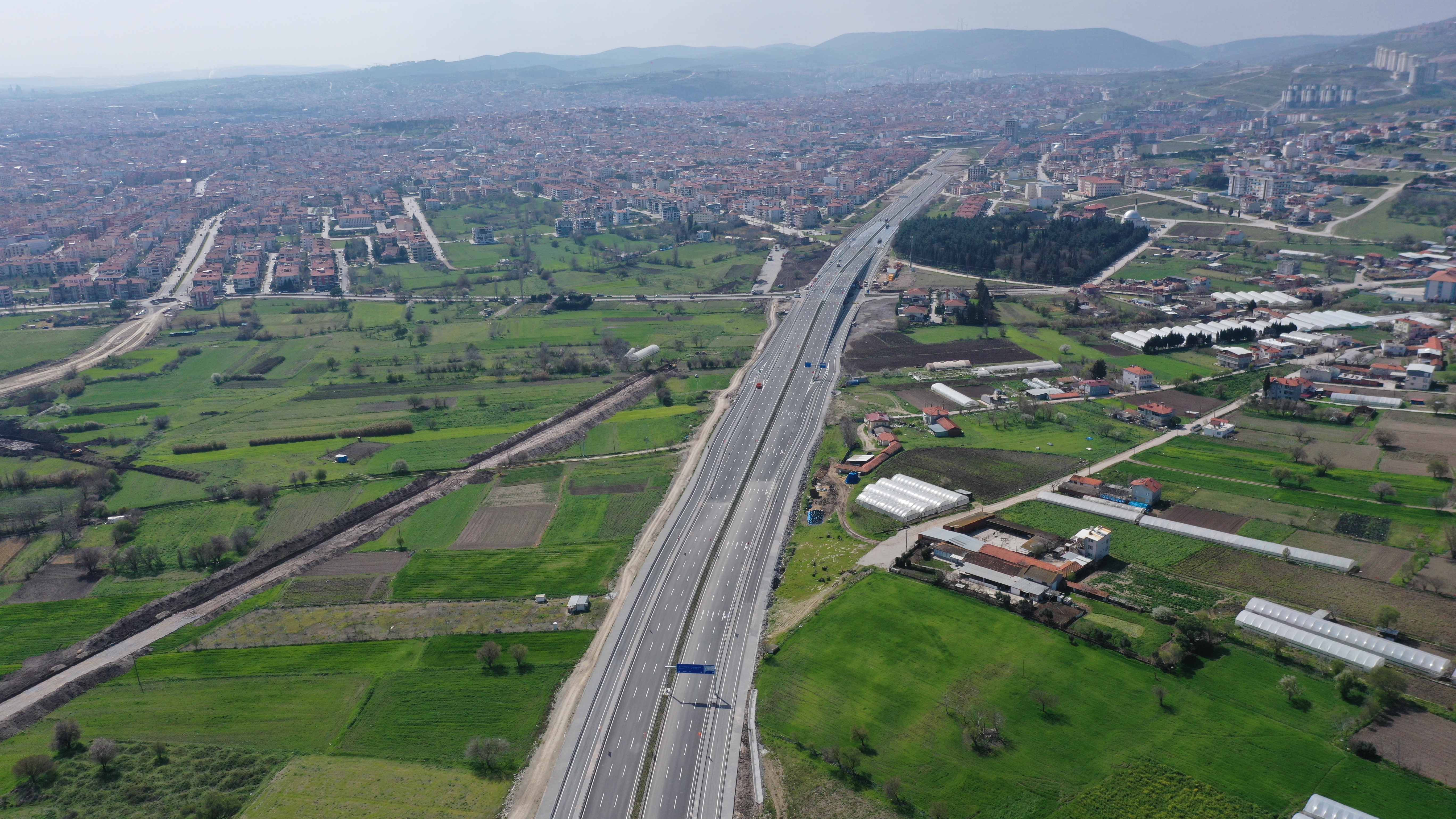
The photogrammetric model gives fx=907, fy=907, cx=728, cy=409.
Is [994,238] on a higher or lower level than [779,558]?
higher

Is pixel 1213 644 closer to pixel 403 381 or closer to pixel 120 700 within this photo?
pixel 120 700

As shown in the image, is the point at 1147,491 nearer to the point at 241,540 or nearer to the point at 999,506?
the point at 999,506

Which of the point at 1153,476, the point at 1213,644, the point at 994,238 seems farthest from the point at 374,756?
the point at 994,238

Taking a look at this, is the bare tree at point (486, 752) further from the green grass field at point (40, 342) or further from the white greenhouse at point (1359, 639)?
the green grass field at point (40, 342)

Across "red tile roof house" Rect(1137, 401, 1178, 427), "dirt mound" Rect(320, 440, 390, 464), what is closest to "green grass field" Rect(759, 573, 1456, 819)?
"red tile roof house" Rect(1137, 401, 1178, 427)

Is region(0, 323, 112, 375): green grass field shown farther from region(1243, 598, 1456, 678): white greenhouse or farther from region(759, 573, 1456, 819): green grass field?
region(1243, 598, 1456, 678): white greenhouse

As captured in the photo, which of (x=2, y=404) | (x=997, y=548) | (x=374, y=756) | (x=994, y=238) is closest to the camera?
(x=374, y=756)
